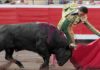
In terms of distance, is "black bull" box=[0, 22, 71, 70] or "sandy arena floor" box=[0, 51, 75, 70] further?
"sandy arena floor" box=[0, 51, 75, 70]

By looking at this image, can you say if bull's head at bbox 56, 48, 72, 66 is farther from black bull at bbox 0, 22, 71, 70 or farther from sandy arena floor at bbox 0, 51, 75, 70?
sandy arena floor at bbox 0, 51, 75, 70

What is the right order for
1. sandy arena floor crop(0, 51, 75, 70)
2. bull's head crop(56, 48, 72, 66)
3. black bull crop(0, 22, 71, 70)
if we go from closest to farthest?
black bull crop(0, 22, 71, 70)
bull's head crop(56, 48, 72, 66)
sandy arena floor crop(0, 51, 75, 70)

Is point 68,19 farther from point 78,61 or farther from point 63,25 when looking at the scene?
point 78,61

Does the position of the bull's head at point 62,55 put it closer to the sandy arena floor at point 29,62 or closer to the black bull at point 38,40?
the black bull at point 38,40

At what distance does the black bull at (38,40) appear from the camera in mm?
8031

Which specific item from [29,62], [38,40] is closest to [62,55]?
[38,40]

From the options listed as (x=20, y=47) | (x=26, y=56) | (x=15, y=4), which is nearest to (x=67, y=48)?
(x=20, y=47)

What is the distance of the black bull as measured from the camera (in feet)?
26.3

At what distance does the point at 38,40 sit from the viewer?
8.04 meters

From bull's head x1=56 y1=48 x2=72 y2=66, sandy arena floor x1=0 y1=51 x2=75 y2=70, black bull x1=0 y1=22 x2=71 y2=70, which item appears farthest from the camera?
sandy arena floor x1=0 y1=51 x2=75 y2=70

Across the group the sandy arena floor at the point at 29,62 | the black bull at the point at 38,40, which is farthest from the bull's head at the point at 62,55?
the sandy arena floor at the point at 29,62

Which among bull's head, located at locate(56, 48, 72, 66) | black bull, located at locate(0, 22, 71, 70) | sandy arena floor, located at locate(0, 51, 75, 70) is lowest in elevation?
sandy arena floor, located at locate(0, 51, 75, 70)

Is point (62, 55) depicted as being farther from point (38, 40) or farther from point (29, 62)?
A: point (29, 62)

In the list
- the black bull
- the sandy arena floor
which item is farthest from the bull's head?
the sandy arena floor
